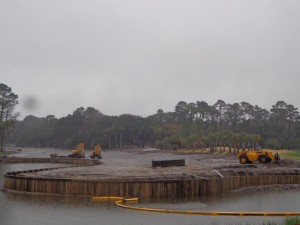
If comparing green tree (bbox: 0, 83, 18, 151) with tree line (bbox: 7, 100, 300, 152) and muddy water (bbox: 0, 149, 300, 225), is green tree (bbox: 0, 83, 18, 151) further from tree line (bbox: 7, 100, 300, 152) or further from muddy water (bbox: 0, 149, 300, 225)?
muddy water (bbox: 0, 149, 300, 225)

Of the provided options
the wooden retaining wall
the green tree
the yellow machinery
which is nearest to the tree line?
the green tree

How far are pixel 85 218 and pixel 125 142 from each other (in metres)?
130

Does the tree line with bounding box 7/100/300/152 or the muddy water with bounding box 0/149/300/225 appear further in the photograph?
the tree line with bounding box 7/100/300/152

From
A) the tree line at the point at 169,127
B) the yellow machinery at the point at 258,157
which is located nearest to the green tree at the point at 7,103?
the tree line at the point at 169,127

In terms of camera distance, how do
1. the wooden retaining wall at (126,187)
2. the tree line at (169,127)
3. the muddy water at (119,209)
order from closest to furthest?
the muddy water at (119,209), the wooden retaining wall at (126,187), the tree line at (169,127)

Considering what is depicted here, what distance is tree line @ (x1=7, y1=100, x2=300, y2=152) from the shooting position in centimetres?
12144

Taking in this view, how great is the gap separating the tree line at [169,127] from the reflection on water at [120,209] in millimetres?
79229

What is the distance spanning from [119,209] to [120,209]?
61 millimetres

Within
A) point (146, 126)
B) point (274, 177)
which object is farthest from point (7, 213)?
point (146, 126)

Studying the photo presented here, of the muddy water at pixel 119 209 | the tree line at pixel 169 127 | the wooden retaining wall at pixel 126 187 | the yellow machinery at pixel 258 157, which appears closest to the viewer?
the muddy water at pixel 119 209

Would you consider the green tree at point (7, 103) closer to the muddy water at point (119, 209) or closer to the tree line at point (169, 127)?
the tree line at point (169, 127)

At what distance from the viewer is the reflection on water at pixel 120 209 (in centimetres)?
A: 1964

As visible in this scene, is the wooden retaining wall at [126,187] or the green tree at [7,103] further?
the green tree at [7,103]

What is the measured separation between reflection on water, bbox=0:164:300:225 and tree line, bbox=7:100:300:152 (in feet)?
260
